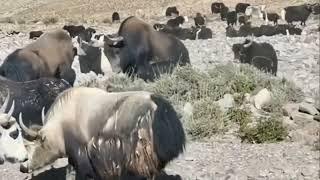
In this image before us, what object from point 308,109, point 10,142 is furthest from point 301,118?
point 10,142

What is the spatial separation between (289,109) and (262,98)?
621mm

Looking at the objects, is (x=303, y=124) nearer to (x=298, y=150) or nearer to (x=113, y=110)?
(x=298, y=150)

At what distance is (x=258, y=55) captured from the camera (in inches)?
580

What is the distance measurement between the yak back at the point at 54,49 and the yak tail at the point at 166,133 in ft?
25.7

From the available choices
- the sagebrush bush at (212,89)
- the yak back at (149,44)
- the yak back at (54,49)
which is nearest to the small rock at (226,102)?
the sagebrush bush at (212,89)

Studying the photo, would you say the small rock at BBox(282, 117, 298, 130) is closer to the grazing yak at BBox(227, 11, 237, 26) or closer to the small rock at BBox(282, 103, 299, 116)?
the small rock at BBox(282, 103, 299, 116)

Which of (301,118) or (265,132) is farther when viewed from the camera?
(301,118)

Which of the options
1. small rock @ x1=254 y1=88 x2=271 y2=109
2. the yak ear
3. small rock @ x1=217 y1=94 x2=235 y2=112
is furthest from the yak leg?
small rock @ x1=254 y1=88 x2=271 y2=109

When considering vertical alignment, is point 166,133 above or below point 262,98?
above

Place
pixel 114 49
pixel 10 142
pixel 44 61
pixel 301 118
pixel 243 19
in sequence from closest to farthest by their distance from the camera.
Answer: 1. pixel 10 142
2. pixel 301 118
3. pixel 44 61
4. pixel 114 49
5. pixel 243 19

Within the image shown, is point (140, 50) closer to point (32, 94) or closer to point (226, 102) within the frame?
point (226, 102)

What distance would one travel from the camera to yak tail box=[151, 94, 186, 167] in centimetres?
686

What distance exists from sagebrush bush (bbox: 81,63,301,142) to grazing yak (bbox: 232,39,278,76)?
A: 80cm

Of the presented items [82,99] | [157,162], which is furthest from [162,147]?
[82,99]
